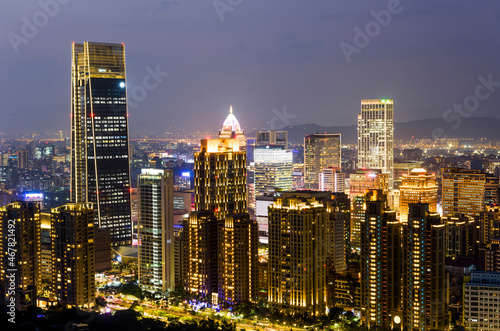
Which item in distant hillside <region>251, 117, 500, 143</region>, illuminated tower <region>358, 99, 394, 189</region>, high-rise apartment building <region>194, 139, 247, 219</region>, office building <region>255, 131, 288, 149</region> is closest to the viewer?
high-rise apartment building <region>194, 139, 247, 219</region>

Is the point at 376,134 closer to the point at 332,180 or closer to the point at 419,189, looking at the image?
the point at 332,180

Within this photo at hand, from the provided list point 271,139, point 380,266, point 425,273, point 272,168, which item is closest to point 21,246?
point 380,266

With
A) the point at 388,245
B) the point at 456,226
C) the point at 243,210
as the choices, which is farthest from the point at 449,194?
the point at 388,245

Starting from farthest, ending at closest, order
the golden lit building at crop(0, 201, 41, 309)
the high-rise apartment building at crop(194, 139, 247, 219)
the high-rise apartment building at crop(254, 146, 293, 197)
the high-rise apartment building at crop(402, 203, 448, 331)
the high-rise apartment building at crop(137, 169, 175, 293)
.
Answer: the high-rise apartment building at crop(254, 146, 293, 197) → the high-rise apartment building at crop(194, 139, 247, 219) → the high-rise apartment building at crop(137, 169, 175, 293) → the golden lit building at crop(0, 201, 41, 309) → the high-rise apartment building at crop(402, 203, 448, 331)

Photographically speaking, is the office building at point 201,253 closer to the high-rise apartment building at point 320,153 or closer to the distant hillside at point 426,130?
the distant hillside at point 426,130

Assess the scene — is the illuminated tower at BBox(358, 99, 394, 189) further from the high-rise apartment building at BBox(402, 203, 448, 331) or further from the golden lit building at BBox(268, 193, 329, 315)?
the high-rise apartment building at BBox(402, 203, 448, 331)

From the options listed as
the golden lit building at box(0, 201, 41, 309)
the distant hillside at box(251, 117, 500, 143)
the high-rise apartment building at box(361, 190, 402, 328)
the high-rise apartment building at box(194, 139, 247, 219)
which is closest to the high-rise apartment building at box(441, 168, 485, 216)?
the distant hillside at box(251, 117, 500, 143)
